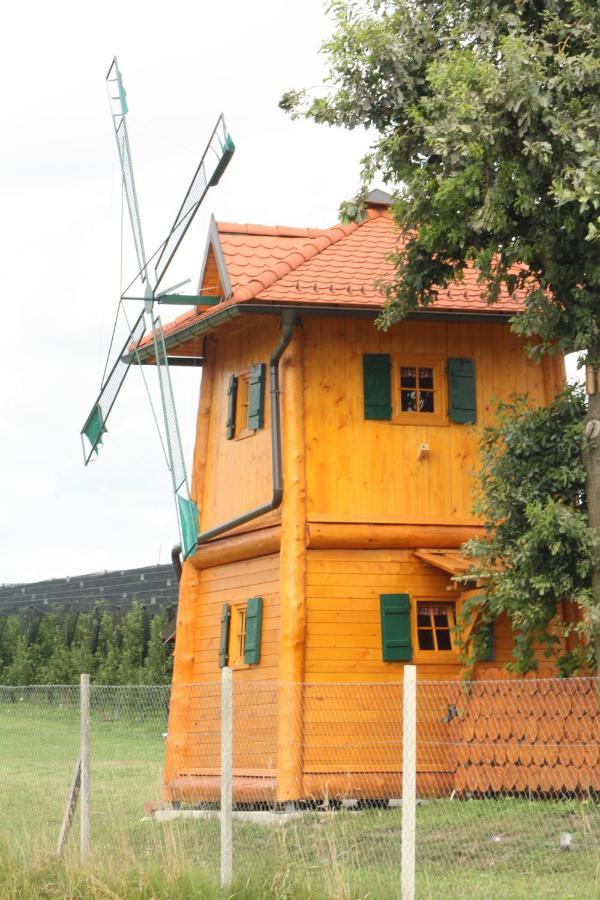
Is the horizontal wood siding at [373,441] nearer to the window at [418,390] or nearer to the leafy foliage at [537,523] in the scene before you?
the window at [418,390]

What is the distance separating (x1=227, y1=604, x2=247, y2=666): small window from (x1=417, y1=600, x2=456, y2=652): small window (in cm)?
249

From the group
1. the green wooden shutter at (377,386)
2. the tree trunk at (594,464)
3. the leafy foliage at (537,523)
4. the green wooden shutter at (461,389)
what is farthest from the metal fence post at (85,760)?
the green wooden shutter at (461,389)

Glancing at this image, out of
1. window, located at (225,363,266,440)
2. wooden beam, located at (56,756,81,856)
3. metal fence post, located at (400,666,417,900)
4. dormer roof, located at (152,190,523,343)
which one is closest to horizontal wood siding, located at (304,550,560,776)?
window, located at (225,363,266,440)

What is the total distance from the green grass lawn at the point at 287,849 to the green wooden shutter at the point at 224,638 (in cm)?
242

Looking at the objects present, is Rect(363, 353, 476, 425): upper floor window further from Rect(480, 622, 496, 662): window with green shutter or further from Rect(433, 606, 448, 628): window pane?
Rect(480, 622, 496, 662): window with green shutter

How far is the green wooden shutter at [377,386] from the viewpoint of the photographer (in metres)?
19.3

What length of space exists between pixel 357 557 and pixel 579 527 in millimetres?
4405

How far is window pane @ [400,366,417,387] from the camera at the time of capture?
19.7m

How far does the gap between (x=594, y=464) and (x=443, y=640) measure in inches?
176

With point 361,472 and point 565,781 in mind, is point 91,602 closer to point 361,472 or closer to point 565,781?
point 361,472

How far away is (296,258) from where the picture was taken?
1984 centimetres

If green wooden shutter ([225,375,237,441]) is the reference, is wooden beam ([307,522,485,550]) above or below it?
below

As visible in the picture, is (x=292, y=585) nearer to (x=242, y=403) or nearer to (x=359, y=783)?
(x=359, y=783)

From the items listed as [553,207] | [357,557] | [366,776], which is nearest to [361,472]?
[357,557]
